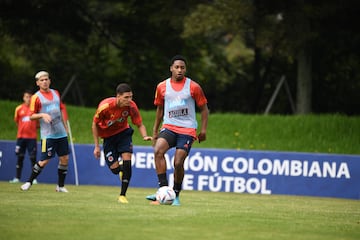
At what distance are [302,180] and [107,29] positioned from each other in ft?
58.0

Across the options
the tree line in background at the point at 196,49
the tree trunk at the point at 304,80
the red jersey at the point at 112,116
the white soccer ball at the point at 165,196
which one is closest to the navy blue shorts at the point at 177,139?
the white soccer ball at the point at 165,196

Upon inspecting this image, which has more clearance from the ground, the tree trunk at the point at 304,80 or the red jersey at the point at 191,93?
the tree trunk at the point at 304,80

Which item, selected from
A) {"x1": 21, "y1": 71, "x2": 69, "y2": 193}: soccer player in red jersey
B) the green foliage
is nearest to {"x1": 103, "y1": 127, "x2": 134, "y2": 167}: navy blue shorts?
{"x1": 21, "y1": 71, "x2": 69, "y2": 193}: soccer player in red jersey

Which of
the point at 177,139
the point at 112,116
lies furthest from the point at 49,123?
the point at 177,139

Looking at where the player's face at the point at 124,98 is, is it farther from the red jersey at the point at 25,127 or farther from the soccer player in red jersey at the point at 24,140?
the red jersey at the point at 25,127

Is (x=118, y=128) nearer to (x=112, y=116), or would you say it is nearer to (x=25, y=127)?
(x=112, y=116)

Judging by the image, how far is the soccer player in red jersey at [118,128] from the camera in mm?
13891

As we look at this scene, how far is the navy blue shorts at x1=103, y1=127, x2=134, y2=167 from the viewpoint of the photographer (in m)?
14.3

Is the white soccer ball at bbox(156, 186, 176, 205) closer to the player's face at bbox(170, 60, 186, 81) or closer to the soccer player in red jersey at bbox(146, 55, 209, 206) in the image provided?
the soccer player in red jersey at bbox(146, 55, 209, 206)

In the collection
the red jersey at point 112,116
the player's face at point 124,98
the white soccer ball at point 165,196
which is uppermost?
the player's face at point 124,98

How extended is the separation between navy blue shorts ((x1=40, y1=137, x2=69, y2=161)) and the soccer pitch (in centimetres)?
283

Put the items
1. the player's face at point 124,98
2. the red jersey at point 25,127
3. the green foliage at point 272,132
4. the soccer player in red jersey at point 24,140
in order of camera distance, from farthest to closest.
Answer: the green foliage at point 272,132 → the red jersey at point 25,127 → the soccer player in red jersey at point 24,140 → the player's face at point 124,98

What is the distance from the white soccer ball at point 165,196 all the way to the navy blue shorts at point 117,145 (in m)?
1.55

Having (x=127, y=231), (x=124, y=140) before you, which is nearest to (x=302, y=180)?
(x=124, y=140)
